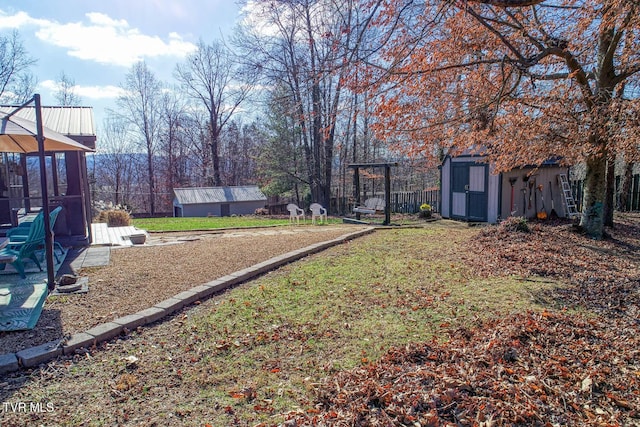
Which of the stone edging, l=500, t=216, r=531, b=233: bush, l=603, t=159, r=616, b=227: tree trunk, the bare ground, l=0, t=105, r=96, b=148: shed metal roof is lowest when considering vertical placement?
the bare ground

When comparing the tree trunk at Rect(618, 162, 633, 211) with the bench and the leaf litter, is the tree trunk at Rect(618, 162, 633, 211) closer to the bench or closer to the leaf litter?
the bench

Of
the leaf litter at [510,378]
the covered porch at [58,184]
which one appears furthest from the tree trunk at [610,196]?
the covered porch at [58,184]

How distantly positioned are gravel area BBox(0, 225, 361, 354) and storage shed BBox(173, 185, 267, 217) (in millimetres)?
16726

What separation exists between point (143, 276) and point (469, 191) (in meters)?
11.1

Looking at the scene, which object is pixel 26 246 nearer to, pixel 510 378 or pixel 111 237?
pixel 111 237

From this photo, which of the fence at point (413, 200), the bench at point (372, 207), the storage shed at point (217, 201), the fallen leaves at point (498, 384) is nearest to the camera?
the fallen leaves at point (498, 384)

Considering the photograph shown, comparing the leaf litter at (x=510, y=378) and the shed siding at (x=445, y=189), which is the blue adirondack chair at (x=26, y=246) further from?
the shed siding at (x=445, y=189)

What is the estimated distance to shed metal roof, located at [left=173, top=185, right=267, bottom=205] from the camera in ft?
80.4

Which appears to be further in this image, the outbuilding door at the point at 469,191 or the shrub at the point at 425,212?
the shrub at the point at 425,212

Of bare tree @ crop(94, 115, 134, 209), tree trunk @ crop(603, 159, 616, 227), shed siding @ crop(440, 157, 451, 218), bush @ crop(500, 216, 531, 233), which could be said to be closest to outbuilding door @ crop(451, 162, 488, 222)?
shed siding @ crop(440, 157, 451, 218)

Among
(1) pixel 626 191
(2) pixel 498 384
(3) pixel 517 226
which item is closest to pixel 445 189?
(1) pixel 626 191

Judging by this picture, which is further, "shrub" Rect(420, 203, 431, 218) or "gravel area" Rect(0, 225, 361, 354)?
"shrub" Rect(420, 203, 431, 218)

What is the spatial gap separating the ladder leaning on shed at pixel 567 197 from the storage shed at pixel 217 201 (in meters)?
17.9

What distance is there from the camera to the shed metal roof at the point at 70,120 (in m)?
9.21
